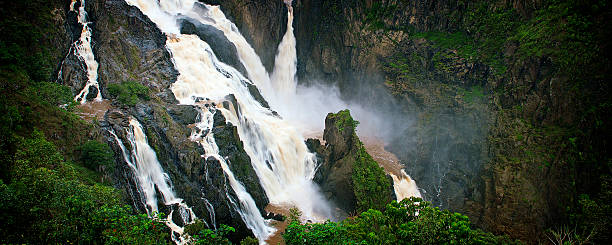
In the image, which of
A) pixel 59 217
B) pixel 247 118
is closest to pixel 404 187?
pixel 247 118

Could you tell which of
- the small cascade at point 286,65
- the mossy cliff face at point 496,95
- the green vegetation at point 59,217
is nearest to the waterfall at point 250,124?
the small cascade at point 286,65

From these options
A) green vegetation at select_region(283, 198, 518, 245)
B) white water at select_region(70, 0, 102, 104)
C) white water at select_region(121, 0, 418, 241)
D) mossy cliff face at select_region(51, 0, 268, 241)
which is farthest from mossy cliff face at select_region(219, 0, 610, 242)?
white water at select_region(70, 0, 102, 104)

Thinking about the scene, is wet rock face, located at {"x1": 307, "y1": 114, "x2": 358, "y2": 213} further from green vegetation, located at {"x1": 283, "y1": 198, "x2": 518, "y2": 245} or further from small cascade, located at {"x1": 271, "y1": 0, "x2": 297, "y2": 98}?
small cascade, located at {"x1": 271, "y1": 0, "x2": 297, "y2": 98}

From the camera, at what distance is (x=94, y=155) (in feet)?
54.6

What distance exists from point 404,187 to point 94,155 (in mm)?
22333

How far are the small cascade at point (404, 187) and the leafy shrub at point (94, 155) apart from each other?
795 inches

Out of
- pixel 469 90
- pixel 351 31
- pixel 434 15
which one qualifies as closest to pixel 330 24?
pixel 351 31

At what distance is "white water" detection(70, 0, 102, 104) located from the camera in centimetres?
2202

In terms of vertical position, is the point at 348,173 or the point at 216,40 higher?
the point at 216,40

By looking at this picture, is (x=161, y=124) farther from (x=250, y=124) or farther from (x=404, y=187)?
(x=404, y=187)

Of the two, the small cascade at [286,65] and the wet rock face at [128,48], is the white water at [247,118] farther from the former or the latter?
the small cascade at [286,65]

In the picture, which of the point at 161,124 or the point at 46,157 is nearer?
the point at 46,157

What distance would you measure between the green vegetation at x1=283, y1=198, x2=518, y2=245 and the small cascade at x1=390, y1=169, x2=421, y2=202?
14580 mm

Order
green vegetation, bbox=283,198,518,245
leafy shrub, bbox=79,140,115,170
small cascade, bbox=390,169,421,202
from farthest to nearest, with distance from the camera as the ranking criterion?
small cascade, bbox=390,169,421,202
leafy shrub, bbox=79,140,115,170
green vegetation, bbox=283,198,518,245
